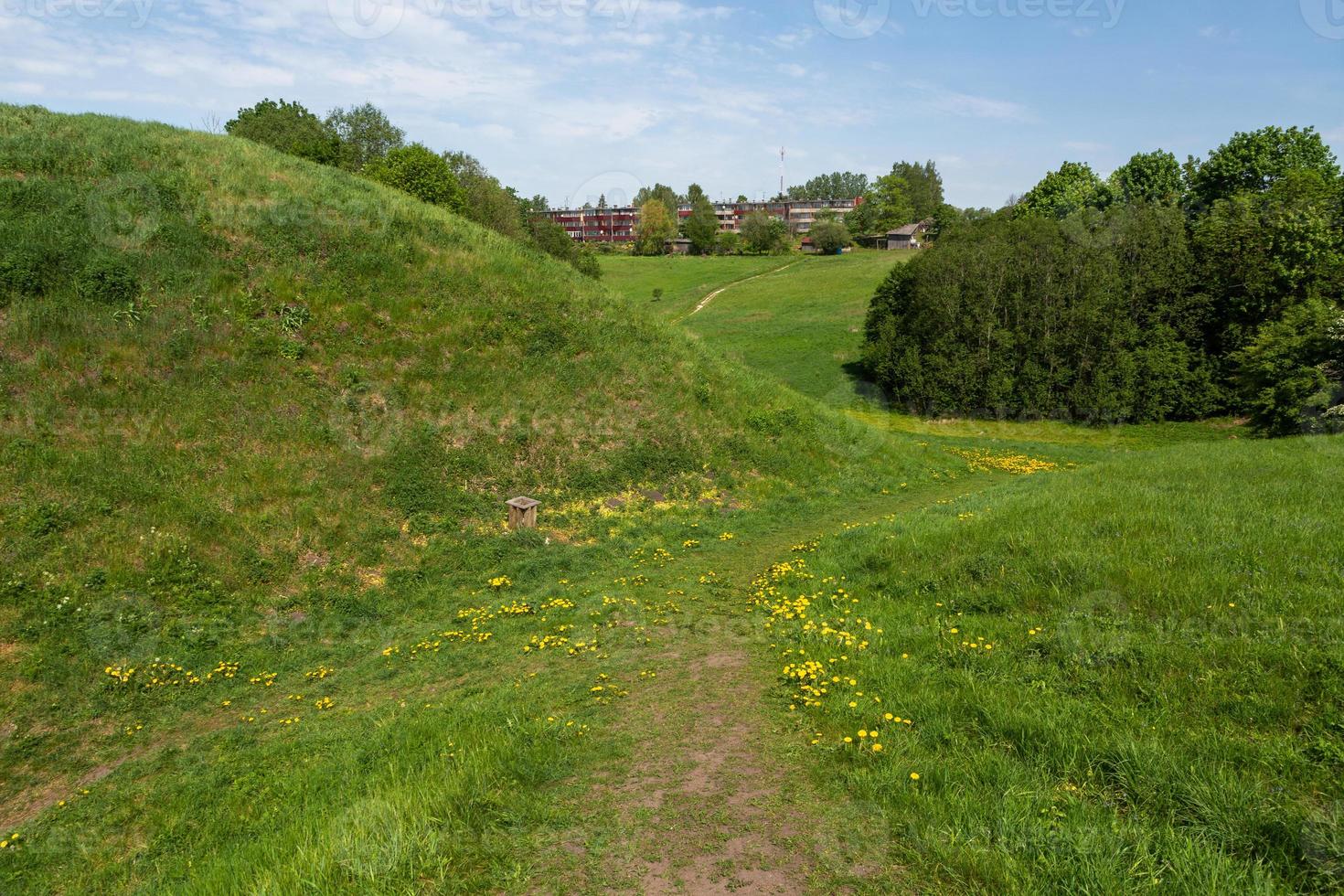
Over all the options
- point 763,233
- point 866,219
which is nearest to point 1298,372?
point 763,233

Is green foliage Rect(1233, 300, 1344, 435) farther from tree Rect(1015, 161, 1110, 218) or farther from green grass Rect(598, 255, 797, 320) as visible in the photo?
green grass Rect(598, 255, 797, 320)

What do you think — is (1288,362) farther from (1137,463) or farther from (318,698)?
(318,698)

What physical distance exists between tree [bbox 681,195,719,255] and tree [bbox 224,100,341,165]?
7436cm

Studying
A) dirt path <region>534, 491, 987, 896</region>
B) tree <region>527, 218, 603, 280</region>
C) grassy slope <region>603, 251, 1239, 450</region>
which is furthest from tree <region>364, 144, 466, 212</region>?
dirt path <region>534, 491, 987, 896</region>

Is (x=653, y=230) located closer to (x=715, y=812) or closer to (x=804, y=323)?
(x=804, y=323)

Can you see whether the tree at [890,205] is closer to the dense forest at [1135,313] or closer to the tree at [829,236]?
the tree at [829,236]

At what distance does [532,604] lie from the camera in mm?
14273

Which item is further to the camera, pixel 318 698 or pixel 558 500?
pixel 558 500

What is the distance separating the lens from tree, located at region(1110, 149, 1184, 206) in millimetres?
69794

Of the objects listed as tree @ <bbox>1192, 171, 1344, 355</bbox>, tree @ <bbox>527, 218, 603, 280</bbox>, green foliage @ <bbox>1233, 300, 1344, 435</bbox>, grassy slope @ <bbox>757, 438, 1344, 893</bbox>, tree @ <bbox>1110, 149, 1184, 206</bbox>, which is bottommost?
grassy slope @ <bbox>757, 438, 1344, 893</bbox>

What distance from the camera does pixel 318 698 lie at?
11039 millimetres

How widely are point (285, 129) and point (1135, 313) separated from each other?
255 ft

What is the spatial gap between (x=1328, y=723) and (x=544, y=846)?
288 inches

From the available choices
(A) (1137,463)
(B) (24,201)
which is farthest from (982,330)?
(B) (24,201)
